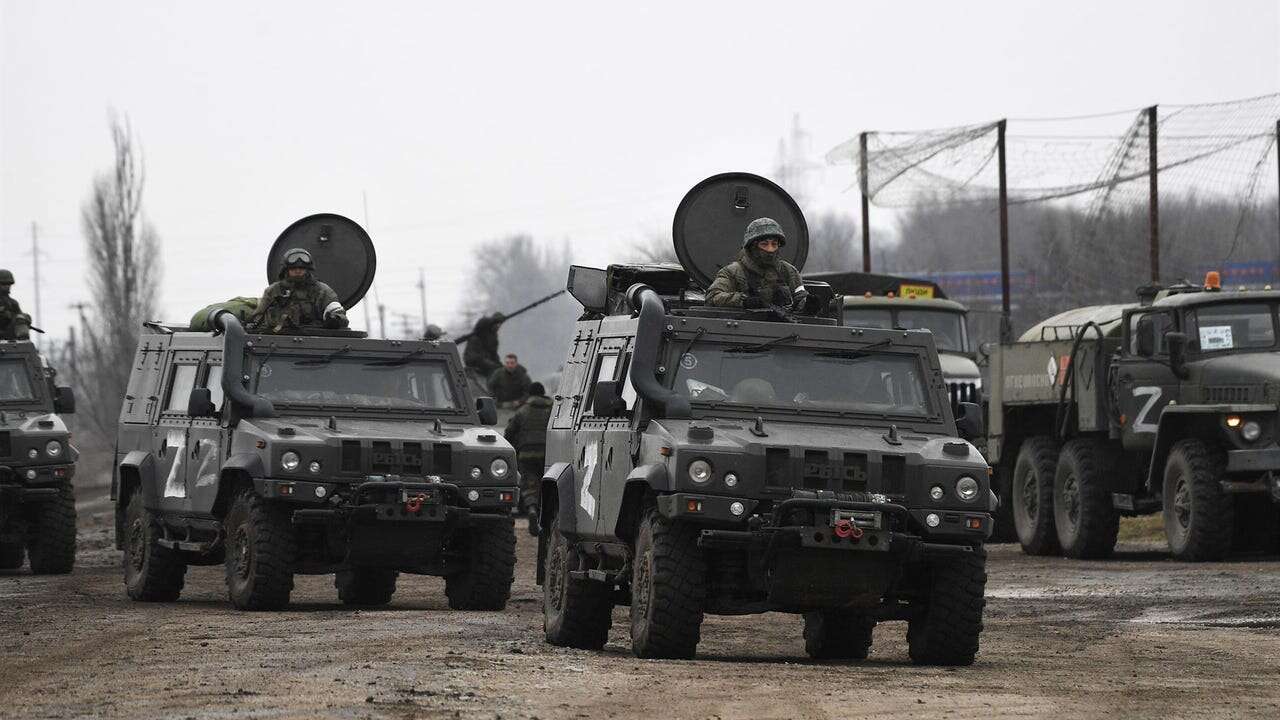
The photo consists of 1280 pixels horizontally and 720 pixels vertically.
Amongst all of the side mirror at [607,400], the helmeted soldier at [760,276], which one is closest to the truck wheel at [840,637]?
the side mirror at [607,400]

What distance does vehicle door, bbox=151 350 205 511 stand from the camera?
17.1m

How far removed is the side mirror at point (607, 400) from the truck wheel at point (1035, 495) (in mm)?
11894

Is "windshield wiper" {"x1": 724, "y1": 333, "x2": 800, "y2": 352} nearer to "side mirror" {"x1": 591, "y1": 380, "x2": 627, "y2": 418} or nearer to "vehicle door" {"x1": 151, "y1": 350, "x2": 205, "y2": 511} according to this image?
"side mirror" {"x1": 591, "y1": 380, "x2": 627, "y2": 418}

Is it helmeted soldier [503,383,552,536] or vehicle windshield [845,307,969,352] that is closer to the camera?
helmeted soldier [503,383,552,536]

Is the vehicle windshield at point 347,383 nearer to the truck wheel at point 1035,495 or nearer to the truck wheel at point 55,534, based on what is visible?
the truck wheel at point 55,534

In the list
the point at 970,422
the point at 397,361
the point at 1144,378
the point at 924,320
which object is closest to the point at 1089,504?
the point at 1144,378

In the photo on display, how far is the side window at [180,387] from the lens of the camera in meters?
17.4

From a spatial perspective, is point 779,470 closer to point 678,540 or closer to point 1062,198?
point 678,540

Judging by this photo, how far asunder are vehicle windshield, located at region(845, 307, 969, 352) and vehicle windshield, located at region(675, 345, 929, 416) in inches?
555

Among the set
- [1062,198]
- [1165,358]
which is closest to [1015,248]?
[1062,198]

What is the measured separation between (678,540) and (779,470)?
60cm

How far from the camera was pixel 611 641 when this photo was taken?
13.9 meters

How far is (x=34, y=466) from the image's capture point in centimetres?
2075

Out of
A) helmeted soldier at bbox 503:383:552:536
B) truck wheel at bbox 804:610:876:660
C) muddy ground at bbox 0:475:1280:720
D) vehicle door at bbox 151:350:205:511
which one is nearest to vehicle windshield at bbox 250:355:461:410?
vehicle door at bbox 151:350:205:511
